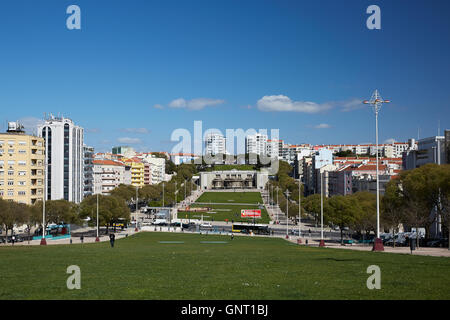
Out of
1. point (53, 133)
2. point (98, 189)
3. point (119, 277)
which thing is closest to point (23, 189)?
point (53, 133)

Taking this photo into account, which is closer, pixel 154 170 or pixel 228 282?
pixel 228 282

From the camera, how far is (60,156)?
9069 centimetres

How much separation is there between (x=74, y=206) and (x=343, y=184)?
2596 inches

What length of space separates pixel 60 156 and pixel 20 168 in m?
16.5

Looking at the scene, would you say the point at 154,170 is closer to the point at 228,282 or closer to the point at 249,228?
the point at 249,228

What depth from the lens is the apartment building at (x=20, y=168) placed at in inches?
2879

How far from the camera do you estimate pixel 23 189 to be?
74000 mm

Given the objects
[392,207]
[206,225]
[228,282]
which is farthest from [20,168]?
[228,282]

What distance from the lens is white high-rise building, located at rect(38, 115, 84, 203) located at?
89375 millimetres

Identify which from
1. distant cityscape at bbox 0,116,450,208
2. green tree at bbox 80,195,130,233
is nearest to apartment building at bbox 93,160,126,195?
distant cityscape at bbox 0,116,450,208

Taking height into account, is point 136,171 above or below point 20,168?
above

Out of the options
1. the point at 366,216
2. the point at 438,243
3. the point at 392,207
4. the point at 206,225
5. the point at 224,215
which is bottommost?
the point at 206,225

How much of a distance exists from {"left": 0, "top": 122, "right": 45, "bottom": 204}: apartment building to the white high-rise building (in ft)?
40.0
